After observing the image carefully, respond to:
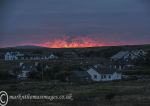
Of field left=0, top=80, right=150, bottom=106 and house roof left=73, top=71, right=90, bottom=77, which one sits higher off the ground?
house roof left=73, top=71, right=90, bottom=77

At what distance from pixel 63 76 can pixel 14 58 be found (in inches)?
2609

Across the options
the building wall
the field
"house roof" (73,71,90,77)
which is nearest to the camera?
the field

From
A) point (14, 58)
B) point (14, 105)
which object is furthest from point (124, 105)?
point (14, 58)

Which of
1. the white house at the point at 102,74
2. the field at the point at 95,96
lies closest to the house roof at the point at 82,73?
the white house at the point at 102,74

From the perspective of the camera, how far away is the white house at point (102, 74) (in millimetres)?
56938

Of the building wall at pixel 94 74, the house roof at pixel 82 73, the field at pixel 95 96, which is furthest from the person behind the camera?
the building wall at pixel 94 74

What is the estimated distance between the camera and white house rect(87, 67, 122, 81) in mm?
56938

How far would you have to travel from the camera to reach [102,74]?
57.0 metres

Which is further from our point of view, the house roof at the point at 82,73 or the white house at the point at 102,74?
the white house at the point at 102,74

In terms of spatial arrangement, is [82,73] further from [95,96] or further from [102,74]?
[95,96]

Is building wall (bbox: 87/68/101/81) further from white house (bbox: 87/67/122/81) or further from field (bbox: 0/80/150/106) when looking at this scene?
field (bbox: 0/80/150/106)

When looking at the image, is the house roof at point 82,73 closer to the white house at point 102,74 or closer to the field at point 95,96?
the white house at point 102,74

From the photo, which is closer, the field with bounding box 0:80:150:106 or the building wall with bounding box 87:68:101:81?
the field with bounding box 0:80:150:106

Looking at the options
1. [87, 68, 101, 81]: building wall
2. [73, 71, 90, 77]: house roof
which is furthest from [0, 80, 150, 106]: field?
[87, 68, 101, 81]: building wall
